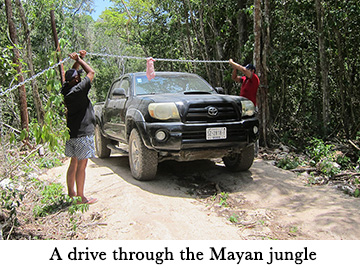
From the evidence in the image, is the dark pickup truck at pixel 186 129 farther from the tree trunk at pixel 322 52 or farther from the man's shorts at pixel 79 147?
the tree trunk at pixel 322 52

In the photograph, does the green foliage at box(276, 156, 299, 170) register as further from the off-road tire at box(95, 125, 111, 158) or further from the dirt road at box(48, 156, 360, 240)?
the off-road tire at box(95, 125, 111, 158)

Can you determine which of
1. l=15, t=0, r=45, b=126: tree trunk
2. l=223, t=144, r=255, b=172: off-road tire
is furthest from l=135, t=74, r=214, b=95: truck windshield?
l=15, t=0, r=45, b=126: tree trunk

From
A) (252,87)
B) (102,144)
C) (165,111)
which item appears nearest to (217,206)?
(165,111)

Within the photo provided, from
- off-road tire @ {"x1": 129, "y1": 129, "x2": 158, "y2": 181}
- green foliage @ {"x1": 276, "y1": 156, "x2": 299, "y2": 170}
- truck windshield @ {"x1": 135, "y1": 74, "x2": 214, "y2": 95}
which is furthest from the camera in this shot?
green foliage @ {"x1": 276, "y1": 156, "x2": 299, "y2": 170}

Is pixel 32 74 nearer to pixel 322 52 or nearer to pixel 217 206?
pixel 322 52

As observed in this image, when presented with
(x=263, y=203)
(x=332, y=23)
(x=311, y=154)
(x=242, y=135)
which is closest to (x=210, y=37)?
(x=332, y=23)

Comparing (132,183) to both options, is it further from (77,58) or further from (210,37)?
(210,37)

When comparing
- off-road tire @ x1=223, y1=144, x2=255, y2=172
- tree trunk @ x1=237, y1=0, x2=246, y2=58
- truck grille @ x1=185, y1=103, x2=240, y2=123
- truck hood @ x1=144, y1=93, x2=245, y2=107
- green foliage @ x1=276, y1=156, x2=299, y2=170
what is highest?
tree trunk @ x1=237, y1=0, x2=246, y2=58

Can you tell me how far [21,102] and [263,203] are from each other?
23.8 ft

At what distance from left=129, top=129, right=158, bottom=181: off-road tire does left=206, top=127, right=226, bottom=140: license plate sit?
876 millimetres

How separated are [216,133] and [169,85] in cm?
159

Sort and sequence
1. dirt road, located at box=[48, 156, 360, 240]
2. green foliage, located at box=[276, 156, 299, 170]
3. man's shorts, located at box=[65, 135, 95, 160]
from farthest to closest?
green foliage, located at box=[276, 156, 299, 170]
man's shorts, located at box=[65, 135, 95, 160]
dirt road, located at box=[48, 156, 360, 240]

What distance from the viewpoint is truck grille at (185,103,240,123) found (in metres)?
4.91

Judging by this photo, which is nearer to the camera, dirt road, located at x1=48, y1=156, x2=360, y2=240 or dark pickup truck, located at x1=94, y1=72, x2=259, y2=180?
dirt road, located at x1=48, y1=156, x2=360, y2=240
